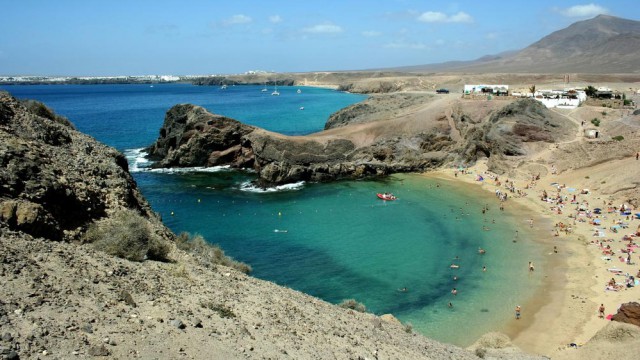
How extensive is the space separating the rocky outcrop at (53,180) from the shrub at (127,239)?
480mm

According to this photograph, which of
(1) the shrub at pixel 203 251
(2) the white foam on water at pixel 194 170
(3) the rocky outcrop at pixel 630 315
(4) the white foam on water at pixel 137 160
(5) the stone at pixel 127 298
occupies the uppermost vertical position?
(5) the stone at pixel 127 298

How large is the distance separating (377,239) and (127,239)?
2246cm

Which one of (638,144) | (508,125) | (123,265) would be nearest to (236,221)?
(123,265)

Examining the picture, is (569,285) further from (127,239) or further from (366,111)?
(366,111)

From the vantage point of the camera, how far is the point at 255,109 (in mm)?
122000

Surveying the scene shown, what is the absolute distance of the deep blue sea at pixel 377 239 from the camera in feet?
84.3

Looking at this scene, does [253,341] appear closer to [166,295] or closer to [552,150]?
[166,295]

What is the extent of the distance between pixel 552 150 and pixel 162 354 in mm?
51511

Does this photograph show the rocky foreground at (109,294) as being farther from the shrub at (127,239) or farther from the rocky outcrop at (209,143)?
the rocky outcrop at (209,143)

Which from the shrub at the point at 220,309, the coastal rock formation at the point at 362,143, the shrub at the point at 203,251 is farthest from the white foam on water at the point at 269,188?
the shrub at the point at 220,309

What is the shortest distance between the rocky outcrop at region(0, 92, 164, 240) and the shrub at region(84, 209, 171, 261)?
480mm

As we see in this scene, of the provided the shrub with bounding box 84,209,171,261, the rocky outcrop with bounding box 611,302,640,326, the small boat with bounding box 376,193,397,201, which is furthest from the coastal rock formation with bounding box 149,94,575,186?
the shrub with bounding box 84,209,171,261

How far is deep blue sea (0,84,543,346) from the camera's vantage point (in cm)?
2569

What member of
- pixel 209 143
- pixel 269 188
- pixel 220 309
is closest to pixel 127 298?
pixel 220 309
